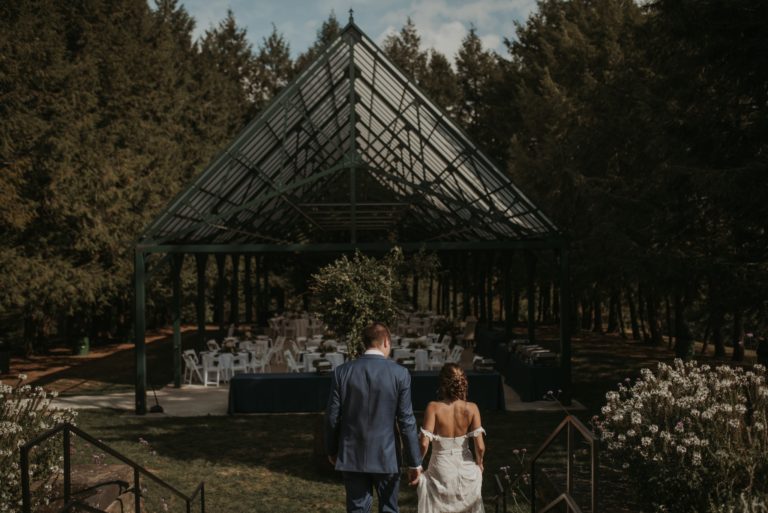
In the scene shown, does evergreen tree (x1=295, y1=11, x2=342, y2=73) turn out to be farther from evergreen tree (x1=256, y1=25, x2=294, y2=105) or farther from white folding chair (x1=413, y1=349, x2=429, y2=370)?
white folding chair (x1=413, y1=349, x2=429, y2=370)

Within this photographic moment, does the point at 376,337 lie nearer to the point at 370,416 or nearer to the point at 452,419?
the point at 370,416

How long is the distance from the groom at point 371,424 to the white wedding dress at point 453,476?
28.8 inches

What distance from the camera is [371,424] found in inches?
200

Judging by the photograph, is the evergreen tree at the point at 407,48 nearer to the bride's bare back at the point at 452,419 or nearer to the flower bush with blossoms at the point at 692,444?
the flower bush with blossoms at the point at 692,444

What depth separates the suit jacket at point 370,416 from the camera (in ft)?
16.6

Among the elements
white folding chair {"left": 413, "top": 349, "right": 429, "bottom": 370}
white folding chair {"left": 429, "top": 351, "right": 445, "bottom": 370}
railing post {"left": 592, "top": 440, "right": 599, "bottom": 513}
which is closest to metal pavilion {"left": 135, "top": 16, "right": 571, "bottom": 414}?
white folding chair {"left": 413, "top": 349, "right": 429, "bottom": 370}

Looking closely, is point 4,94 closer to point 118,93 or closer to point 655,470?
point 118,93

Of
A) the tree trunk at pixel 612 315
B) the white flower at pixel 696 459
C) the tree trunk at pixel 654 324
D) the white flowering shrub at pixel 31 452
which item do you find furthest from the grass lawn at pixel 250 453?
the tree trunk at pixel 612 315

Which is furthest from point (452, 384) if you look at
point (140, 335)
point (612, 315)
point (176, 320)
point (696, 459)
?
point (612, 315)

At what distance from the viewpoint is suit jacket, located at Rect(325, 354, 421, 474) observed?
5.07 meters

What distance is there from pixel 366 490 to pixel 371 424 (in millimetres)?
486

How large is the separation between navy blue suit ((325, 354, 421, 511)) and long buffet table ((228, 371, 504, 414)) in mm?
9361

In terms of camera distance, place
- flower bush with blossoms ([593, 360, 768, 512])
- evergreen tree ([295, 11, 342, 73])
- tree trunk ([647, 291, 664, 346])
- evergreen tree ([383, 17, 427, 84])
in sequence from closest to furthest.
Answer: flower bush with blossoms ([593, 360, 768, 512]) < tree trunk ([647, 291, 664, 346]) < evergreen tree ([383, 17, 427, 84]) < evergreen tree ([295, 11, 342, 73])

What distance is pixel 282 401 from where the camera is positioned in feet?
48.0
